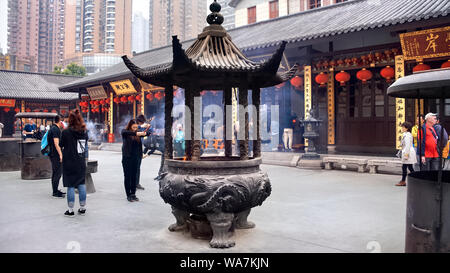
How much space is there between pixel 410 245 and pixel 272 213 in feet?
7.34

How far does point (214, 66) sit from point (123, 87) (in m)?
15.8

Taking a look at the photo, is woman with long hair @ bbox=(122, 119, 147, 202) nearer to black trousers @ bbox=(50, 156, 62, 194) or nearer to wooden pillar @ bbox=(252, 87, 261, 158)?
black trousers @ bbox=(50, 156, 62, 194)

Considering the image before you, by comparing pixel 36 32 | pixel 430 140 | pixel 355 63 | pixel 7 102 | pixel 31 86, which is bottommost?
pixel 430 140

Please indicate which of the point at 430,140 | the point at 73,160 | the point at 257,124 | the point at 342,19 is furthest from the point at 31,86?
the point at 430,140

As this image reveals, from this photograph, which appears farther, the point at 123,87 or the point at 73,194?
the point at 123,87

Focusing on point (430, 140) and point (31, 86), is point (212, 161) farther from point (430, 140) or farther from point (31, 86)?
point (31, 86)

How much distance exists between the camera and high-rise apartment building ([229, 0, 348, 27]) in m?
18.9

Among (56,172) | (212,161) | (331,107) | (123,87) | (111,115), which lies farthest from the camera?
(111,115)

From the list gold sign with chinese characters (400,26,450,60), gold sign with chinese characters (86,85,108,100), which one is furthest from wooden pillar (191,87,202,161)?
gold sign with chinese characters (86,85,108,100)

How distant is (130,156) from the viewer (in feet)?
19.0

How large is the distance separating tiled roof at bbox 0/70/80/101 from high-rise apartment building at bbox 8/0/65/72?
22377 millimetres

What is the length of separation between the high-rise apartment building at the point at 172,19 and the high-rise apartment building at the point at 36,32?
17.4 m

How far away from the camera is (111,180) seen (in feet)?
26.9

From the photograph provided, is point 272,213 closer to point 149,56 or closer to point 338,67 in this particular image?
point 338,67
